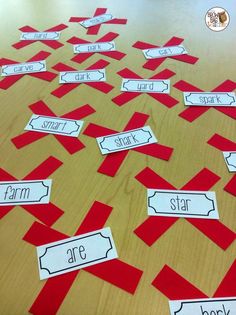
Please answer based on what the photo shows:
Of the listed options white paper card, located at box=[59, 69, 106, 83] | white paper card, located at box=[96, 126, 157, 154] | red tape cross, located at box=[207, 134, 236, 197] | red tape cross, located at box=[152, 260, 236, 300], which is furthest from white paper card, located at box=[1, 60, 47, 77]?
red tape cross, located at box=[152, 260, 236, 300]

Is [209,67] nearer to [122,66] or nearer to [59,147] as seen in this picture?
[122,66]

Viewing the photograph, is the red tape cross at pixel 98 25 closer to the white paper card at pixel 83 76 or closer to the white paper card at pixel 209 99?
the white paper card at pixel 83 76

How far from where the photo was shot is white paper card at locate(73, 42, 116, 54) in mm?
882

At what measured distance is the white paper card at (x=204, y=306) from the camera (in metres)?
0.39

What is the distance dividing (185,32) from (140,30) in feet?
0.46

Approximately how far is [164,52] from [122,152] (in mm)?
409

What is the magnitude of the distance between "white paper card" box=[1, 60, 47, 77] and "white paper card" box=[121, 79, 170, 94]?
231 millimetres

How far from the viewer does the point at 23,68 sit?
0.82m

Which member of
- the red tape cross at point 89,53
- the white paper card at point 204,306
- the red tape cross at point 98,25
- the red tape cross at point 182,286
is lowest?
the white paper card at point 204,306

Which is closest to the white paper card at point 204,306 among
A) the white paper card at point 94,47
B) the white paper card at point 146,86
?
the white paper card at point 146,86

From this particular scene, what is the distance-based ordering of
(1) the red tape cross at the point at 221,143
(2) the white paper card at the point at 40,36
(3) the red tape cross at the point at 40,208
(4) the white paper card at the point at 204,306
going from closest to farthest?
(4) the white paper card at the point at 204,306 → (3) the red tape cross at the point at 40,208 → (1) the red tape cross at the point at 221,143 → (2) the white paper card at the point at 40,36

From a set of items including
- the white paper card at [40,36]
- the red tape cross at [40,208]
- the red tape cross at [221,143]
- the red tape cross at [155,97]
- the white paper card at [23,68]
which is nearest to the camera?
the red tape cross at [40,208]

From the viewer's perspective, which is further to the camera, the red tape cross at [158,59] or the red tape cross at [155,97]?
the red tape cross at [158,59]

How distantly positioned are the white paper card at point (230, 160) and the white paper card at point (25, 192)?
0.32 meters
